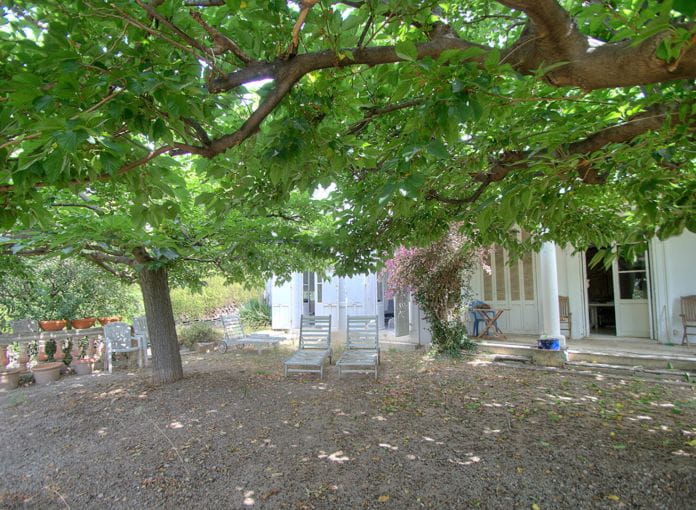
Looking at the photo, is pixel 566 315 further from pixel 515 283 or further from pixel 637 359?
pixel 637 359

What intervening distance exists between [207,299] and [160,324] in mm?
8765

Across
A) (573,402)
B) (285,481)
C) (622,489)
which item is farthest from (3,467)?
(573,402)

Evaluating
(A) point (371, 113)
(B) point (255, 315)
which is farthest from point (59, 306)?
Answer: (A) point (371, 113)

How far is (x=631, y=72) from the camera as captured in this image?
62.2 inches

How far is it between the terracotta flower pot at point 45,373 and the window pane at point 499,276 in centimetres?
1051

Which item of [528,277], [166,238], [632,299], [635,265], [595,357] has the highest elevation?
[166,238]

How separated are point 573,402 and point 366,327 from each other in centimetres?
432

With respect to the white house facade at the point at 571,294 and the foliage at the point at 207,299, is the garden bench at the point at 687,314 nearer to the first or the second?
the white house facade at the point at 571,294

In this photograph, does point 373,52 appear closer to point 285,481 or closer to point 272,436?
point 285,481

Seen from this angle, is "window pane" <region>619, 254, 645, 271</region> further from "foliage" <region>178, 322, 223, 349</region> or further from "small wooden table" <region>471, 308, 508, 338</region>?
"foliage" <region>178, 322, 223, 349</region>

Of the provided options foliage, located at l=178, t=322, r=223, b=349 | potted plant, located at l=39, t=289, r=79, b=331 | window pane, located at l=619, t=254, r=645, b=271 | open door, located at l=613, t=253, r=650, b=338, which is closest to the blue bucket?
open door, located at l=613, t=253, r=650, b=338

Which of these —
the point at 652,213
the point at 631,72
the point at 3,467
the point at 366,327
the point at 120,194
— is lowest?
the point at 3,467

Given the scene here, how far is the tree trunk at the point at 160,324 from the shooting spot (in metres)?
6.68

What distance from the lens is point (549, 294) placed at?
8.07 meters
